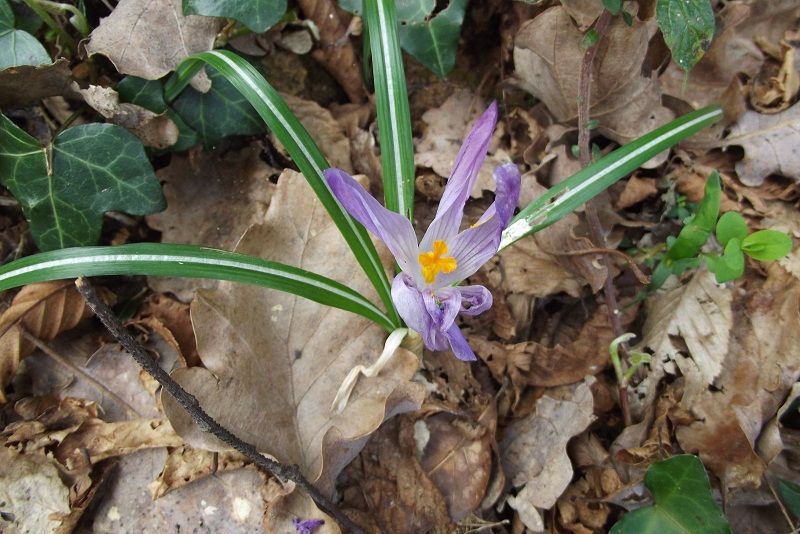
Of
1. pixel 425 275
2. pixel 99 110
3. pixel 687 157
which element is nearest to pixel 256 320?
pixel 425 275

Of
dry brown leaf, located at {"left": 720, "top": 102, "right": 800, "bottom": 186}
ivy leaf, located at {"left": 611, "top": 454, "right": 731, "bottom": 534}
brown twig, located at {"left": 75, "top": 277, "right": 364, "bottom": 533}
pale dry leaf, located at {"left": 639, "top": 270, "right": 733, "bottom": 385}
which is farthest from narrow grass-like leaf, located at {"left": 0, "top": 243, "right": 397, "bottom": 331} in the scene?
dry brown leaf, located at {"left": 720, "top": 102, "right": 800, "bottom": 186}

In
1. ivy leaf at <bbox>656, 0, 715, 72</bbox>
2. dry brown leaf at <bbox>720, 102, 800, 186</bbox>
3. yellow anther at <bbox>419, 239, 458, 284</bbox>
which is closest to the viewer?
yellow anther at <bbox>419, 239, 458, 284</bbox>

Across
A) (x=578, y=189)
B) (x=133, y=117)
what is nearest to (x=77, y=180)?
(x=133, y=117)

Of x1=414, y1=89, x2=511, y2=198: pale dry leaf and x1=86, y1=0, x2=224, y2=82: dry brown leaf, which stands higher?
x1=86, y1=0, x2=224, y2=82: dry brown leaf

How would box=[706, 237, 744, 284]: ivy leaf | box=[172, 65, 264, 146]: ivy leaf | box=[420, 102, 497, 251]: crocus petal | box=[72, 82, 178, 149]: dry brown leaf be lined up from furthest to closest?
box=[172, 65, 264, 146]: ivy leaf
box=[72, 82, 178, 149]: dry brown leaf
box=[706, 237, 744, 284]: ivy leaf
box=[420, 102, 497, 251]: crocus petal

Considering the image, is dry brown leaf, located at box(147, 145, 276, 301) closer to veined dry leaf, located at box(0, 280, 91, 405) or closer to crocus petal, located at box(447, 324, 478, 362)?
veined dry leaf, located at box(0, 280, 91, 405)

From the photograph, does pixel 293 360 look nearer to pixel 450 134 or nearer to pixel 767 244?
pixel 450 134

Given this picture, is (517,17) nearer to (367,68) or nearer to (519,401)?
(367,68)
